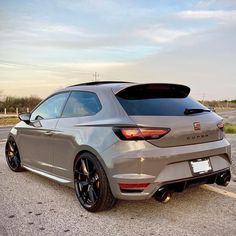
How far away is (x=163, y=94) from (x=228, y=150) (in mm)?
1084

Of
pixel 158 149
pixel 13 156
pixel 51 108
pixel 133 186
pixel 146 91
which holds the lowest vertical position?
pixel 13 156

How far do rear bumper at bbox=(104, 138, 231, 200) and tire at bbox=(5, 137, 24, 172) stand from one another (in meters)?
3.17

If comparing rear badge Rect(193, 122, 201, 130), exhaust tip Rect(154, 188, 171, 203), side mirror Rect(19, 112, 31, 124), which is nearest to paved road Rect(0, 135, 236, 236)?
exhaust tip Rect(154, 188, 171, 203)

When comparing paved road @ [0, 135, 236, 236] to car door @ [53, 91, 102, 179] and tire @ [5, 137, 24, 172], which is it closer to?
car door @ [53, 91, 102, 179]

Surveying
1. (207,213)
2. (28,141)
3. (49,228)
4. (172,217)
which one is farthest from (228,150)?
(28,141)

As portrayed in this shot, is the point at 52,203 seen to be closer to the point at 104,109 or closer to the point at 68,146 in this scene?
the point at 68,146

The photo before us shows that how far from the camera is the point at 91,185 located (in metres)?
4.30

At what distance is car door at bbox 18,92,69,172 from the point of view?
5.22 meters

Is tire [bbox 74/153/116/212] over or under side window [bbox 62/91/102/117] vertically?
under

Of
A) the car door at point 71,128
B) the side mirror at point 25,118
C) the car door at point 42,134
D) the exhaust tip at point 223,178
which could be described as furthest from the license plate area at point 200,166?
the side mirror at point 25,118

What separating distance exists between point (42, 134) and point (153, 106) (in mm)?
2033

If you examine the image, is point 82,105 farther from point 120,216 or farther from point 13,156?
point 13,156

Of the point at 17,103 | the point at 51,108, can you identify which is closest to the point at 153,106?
the point at 51,108

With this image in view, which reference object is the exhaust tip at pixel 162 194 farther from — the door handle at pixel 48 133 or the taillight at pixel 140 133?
the door handle at pixel 48 133
